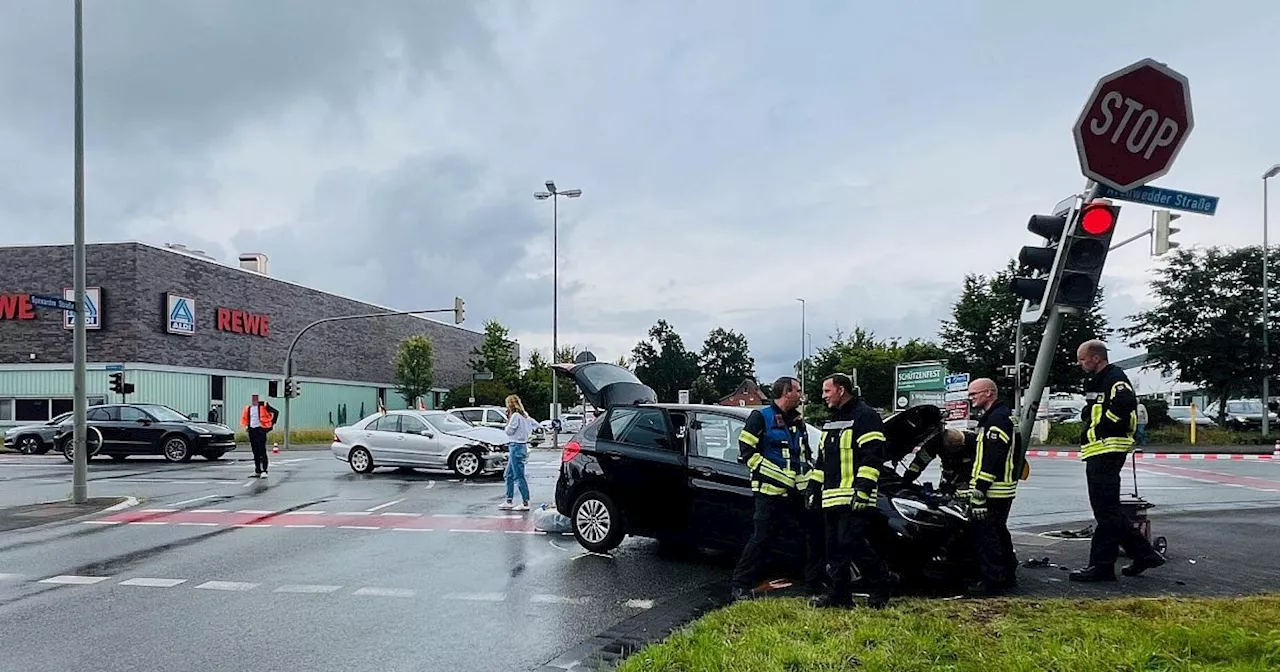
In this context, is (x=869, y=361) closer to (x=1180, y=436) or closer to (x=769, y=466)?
(x=1180, y=436)

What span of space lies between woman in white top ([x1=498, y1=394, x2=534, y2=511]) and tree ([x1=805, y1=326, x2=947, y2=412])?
147 ft

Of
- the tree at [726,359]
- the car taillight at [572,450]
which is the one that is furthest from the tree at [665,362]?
the car taillight at [572,450]

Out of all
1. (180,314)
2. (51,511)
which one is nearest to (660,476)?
(51,511)

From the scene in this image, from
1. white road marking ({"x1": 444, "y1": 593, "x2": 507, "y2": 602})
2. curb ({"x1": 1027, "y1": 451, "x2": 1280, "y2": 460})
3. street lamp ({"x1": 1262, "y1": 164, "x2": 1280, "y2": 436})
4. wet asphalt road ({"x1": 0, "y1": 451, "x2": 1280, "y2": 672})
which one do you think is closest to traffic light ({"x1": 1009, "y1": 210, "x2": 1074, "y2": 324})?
wet asphalt road ({"x1": 0, "y1": 451, "x2": 1280, "y2": 672})

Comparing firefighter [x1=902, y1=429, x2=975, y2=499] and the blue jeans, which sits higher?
firefighter [x1=902, y1=429, x2=975, y2=499]

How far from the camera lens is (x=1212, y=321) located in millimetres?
34344

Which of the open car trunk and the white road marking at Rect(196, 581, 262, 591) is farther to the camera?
the white road marking at Rect(196, 581, 262, 591)

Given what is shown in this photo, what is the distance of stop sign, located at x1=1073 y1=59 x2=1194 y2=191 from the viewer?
24.7 feet

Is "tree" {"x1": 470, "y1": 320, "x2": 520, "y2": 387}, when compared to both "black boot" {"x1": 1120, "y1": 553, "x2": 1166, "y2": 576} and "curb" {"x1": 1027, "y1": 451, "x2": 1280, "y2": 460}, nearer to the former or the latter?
"curb" {"x1": 1027, "y1": 451, "x2": 1280, "y2": 460}

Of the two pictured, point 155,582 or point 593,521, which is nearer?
point 155,582

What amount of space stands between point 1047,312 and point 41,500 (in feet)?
49.2

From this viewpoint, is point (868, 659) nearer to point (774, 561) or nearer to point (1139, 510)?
point (774, 561)

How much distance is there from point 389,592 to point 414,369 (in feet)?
163

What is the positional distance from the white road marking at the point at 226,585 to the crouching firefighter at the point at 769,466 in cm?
412
